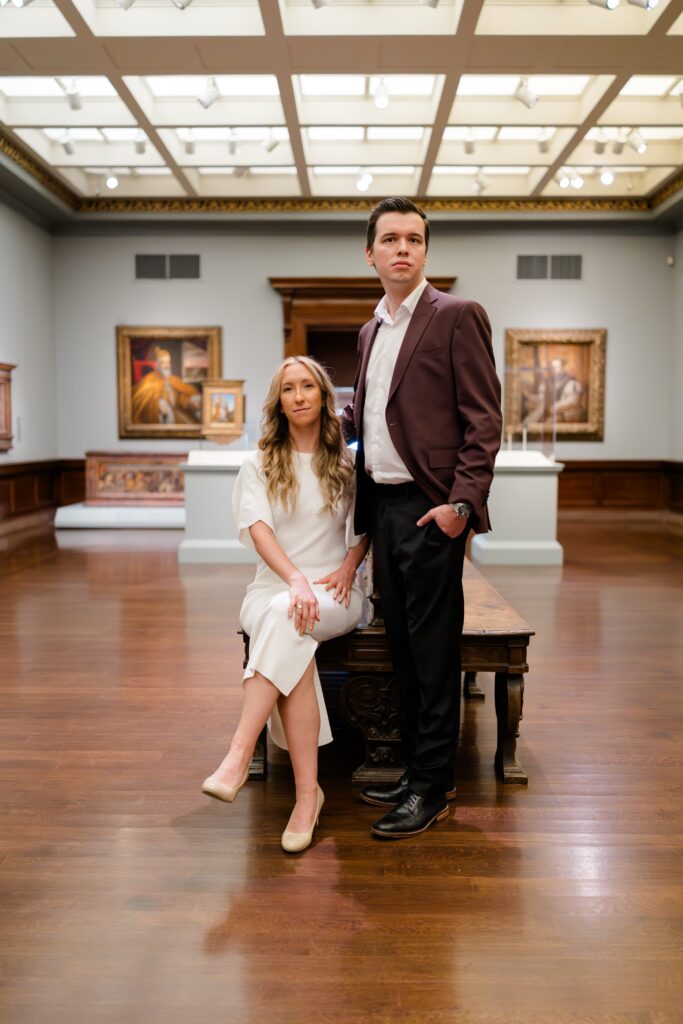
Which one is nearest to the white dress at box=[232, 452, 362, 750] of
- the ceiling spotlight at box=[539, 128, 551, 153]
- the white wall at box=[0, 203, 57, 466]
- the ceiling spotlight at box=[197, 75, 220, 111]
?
the ceiling spotlight at box=[197, 75, 220, 111]

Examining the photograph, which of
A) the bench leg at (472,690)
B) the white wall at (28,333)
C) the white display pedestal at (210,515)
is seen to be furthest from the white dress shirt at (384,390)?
the white wall at (28,333)

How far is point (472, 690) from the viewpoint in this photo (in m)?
4.52

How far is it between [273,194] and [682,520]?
8.06 meters

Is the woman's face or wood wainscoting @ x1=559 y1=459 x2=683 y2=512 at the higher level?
the woman's face

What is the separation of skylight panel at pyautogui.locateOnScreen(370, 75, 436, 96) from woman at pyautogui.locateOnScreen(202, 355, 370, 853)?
738 cm

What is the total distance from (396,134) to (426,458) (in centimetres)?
982

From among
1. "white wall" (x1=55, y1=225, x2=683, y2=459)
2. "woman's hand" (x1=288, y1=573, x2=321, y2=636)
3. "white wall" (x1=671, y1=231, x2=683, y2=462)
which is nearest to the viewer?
"woman's hand" (x1=288, y1=573, x2=321, y2=636)

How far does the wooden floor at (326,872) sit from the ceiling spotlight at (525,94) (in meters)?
6.80

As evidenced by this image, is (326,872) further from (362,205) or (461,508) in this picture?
(362,205)

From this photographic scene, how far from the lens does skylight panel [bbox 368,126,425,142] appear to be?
11164 mm

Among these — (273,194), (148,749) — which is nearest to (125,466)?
(273,194)

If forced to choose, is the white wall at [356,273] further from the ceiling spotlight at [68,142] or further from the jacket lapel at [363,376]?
the jacket lapel at [363,376]

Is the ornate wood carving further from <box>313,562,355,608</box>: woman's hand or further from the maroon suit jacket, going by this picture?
the maroon suit jacket

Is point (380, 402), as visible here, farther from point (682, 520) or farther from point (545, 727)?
point (682, 520)
